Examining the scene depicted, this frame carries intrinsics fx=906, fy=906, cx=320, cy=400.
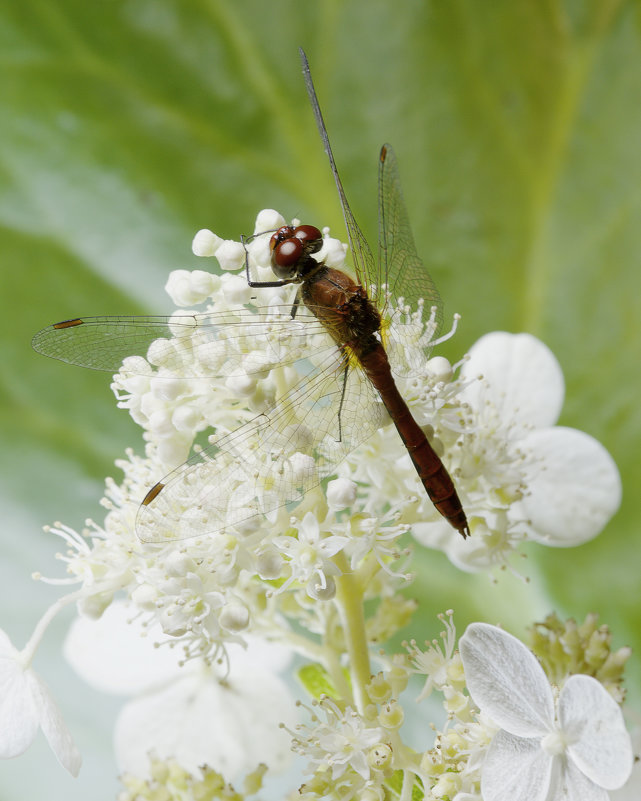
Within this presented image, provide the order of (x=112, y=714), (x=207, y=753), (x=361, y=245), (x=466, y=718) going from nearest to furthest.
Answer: (x=466, y=718) → (x=361, y=245) → (x=207, y=753) → (x=112, y=714)

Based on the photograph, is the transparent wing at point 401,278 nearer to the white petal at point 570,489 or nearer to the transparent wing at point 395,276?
the transparent wing at point 395,276

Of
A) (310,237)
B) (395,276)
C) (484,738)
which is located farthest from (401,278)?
(484,738)

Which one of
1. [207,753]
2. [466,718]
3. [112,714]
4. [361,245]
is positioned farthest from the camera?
[112,714]

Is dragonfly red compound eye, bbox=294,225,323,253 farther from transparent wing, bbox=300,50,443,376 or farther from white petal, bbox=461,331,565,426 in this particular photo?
white petal, bbox=461,331,565,426

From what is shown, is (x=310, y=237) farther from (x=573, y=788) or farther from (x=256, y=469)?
(x=573, y=788)

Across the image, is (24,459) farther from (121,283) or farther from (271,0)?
(271,0)

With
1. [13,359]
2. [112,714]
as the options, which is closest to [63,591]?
[112,714]
